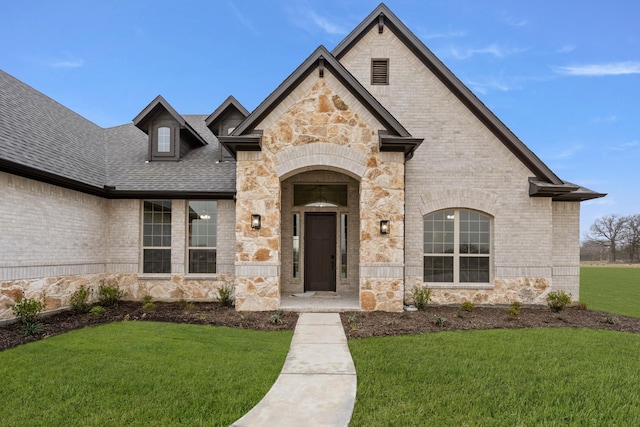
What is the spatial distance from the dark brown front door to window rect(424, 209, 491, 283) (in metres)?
3.01

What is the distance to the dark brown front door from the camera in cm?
1230

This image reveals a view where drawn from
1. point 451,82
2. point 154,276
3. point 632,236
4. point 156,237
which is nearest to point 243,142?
point 156,237

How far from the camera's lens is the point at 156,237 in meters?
11.7

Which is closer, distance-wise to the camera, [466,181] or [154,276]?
[466,181]

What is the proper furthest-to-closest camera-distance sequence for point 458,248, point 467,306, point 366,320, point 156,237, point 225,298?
point 156,237, point 458,248, point 225,298, point 467,306, point 366,320

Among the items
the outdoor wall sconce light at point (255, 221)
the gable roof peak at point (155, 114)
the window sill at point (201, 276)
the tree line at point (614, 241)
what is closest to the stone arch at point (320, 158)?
the outdoor wall sconce light at point (255, 221)

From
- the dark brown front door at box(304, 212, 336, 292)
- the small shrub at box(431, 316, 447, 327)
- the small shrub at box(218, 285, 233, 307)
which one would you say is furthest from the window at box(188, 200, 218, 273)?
the small shrub at box(431, 316, 447, 327)

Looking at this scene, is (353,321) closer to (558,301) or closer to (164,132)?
(558,301)

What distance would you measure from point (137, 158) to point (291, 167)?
6388mm

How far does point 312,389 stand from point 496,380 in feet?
8.11

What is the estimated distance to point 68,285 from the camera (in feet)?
32.6

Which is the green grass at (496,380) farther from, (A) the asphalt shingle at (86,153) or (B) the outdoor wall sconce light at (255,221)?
(A) the asphalt shingle at (86,153)

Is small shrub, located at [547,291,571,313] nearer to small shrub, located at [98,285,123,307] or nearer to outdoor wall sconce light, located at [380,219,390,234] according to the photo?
outdoor wall sconce light, located at [380,219,390,234]

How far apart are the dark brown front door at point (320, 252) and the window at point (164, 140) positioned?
5.30 m
